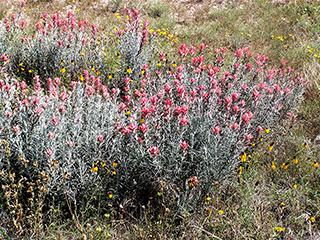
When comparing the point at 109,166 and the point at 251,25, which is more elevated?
the point at 251,25

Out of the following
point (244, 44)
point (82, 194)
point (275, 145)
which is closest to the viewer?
point (82, 194)

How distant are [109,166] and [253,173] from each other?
4.92 ft

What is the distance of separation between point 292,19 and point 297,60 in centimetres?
243

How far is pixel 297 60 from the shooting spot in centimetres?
532

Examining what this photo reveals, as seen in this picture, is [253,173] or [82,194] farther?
[253,173]

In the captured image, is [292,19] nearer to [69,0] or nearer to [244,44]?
[244,44]

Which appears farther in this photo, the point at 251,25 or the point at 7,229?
the point at 251,25

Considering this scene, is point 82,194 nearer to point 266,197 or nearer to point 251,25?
point 266,197

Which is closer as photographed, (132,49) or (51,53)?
(132,49)

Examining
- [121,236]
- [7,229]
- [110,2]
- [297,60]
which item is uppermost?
[110,2]

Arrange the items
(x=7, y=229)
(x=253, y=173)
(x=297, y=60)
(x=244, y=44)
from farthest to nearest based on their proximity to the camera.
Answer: (x=244, y=44), (x=297, y=60), (x=253, y=173), (x=7, y=229)

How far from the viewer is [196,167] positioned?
250 cm

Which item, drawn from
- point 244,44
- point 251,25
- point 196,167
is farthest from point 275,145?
point 251,25

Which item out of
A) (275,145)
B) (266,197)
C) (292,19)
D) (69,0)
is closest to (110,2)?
(69,0)
